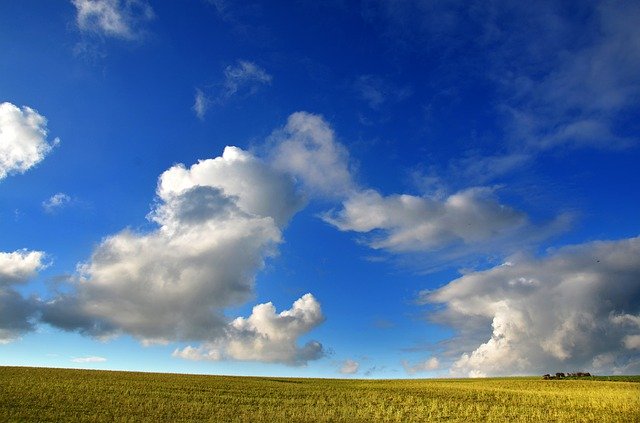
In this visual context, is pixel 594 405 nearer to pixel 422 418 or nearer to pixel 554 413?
pixel 554 413

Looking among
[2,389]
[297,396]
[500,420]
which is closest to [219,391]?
[297,396]

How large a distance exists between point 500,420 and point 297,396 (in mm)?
21559

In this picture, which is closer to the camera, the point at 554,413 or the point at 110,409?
the point at 110,409

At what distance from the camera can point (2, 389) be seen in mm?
41406

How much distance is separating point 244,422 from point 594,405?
33.3 metres

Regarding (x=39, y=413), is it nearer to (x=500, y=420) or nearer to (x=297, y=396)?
(x=297, y=396)

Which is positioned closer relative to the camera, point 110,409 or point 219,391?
point 110,409

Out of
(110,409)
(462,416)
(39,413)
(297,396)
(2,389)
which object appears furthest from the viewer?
(297,396)

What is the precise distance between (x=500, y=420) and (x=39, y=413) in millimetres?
32579

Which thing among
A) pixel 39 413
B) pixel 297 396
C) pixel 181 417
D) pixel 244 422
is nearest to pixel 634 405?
pixel 297 396

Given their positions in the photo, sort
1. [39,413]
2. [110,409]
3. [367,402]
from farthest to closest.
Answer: [367,402]
[110,409]
[39,413]

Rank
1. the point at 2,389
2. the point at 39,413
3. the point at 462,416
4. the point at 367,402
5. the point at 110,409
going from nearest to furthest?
the point at 39,413, the point at 110,409, the point at 462,416, the point at 2,389, the point at 367,402

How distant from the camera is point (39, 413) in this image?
30922 millimetres

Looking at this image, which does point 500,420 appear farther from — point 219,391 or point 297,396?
point 219,391
